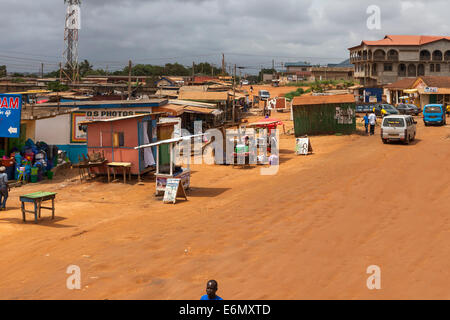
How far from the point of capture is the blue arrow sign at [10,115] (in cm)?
1936

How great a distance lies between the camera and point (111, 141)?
19.6 metres

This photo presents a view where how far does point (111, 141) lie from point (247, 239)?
1053 cm

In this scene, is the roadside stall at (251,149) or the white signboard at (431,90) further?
the white signboard at (431,90)

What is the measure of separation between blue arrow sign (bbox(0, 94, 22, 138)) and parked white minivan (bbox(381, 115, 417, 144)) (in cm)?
1847

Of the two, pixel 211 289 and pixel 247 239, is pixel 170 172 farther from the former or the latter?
pixel 211 289

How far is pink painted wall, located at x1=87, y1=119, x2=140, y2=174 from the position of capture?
19266 millimetres

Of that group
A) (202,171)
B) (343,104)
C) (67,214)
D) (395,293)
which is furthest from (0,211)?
(343,104)

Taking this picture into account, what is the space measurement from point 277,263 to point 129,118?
38.2 feet

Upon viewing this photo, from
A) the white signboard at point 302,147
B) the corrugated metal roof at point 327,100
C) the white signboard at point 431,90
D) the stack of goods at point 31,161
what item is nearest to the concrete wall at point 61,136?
the stack of goods at point 31,161

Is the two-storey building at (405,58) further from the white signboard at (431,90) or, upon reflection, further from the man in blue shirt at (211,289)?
the man in blue shirt at (211,289)

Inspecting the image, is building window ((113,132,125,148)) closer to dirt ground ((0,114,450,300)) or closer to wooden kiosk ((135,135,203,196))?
dirt ground ((0,114,450,300))

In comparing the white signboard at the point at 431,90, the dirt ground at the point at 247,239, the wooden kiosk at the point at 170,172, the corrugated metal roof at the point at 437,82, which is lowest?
the dirt ground at the point at 247,239

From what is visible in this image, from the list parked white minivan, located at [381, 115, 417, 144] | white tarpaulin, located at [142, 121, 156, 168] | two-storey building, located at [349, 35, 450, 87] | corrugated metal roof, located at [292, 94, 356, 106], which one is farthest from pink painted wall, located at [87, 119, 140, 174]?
two-storey building, located at [349, 35, 450, 87]

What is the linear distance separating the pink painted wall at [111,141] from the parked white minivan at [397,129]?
46.2ft
